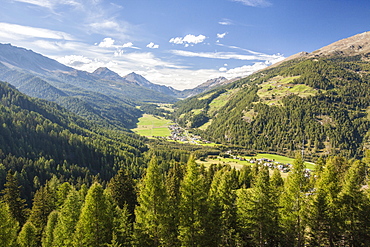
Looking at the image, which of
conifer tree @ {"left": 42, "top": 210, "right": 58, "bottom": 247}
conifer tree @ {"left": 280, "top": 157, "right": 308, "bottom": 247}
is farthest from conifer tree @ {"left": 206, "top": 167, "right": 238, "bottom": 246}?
conifer tree @ {"left": 42, "top": 210, "right": 58, "bottom": 247}

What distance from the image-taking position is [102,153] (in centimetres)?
19138

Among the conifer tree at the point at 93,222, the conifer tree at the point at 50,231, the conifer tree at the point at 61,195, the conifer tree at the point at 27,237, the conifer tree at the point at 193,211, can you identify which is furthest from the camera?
the conifer tree at the point at 61,195

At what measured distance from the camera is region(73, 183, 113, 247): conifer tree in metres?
31.2

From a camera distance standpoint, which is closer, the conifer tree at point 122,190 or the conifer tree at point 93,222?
the conifer tree at point 93,222

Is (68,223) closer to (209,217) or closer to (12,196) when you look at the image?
(209,217)

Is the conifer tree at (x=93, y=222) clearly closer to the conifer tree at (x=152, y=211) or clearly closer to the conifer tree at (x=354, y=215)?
the conifer tree at (x=152, y=211)

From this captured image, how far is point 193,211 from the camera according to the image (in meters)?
32.9

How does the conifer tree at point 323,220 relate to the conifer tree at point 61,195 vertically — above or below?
above

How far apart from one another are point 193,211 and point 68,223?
22596mm

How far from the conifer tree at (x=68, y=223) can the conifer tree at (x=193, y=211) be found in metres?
18.0

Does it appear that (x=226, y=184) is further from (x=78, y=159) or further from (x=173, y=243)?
(x=78, y=159)

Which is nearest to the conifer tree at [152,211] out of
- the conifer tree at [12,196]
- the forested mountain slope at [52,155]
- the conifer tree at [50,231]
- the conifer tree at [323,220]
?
the conifer tree at [50,231]

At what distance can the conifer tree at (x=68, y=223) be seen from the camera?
34938 millimetres

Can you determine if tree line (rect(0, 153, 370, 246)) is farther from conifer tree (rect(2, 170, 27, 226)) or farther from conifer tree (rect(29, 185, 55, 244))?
conifer tree (rect(2, 170, 27, 226))
